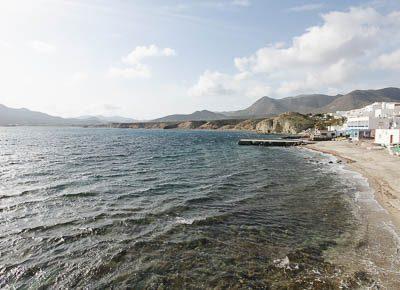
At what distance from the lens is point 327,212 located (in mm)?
22656

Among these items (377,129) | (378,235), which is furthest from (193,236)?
(377,129)

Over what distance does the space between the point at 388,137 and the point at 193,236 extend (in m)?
73.4

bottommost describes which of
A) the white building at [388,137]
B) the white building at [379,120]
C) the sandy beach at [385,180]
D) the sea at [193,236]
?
the sandy beach at [385,180]

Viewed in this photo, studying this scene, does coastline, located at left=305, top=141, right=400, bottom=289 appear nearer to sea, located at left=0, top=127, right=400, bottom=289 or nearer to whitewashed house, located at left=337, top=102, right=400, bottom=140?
sea, located at left=0, top=127, right=400, bottom=289

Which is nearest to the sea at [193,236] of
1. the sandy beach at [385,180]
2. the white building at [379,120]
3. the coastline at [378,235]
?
the coastline at [378,235]

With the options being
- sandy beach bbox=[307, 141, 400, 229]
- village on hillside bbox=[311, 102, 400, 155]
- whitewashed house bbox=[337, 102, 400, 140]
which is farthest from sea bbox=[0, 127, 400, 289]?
whitewashed house bbox=[337, 102, 400, 140]

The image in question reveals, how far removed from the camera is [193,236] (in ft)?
57.8

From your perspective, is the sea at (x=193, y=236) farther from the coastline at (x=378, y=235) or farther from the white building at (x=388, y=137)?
the white building at (x=388, y=137)

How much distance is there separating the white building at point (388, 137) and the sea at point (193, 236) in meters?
44.4

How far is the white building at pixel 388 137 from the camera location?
6712cm

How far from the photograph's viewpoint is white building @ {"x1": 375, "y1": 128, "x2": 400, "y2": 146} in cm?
6712

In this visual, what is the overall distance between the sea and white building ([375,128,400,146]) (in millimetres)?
44370

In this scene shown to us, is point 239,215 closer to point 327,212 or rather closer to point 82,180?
point 327,212

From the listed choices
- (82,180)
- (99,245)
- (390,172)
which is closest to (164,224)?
(99,245)
